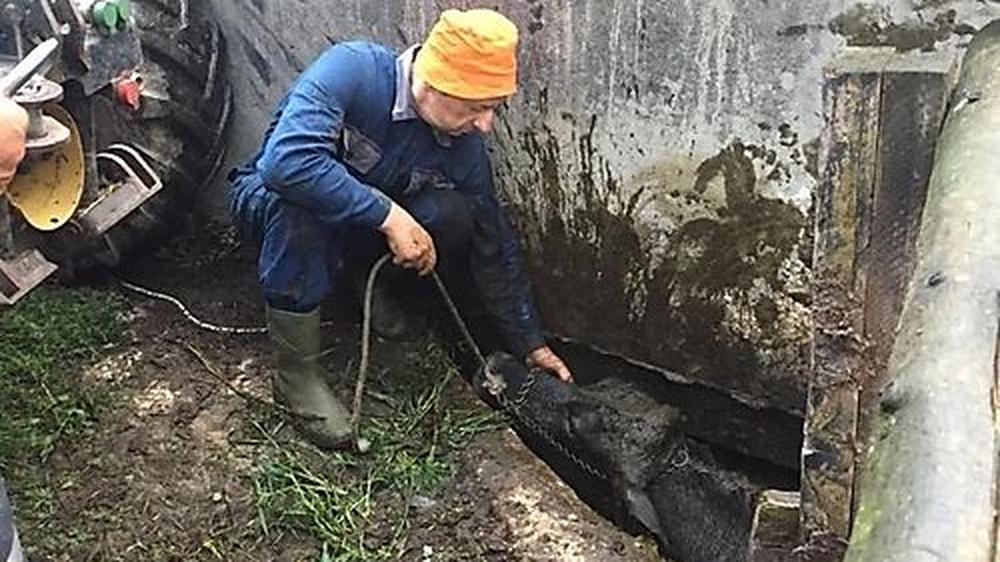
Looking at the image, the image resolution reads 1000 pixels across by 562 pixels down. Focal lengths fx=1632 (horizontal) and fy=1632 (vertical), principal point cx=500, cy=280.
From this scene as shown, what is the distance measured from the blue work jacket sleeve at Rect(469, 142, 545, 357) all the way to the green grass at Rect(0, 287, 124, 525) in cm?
103

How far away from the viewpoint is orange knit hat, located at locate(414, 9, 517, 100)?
3775 millimetres

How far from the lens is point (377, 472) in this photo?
3.96 m

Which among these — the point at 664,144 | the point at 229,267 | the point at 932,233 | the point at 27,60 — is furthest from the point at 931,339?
the point at 229,267

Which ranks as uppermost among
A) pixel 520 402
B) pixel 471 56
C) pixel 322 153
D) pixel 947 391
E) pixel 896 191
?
pixel 947 391

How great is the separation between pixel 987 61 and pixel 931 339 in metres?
0.71

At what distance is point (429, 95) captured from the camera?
392cm

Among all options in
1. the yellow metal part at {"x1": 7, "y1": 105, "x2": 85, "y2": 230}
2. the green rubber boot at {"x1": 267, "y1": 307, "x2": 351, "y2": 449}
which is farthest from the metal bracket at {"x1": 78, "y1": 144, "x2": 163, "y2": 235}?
the green rubber boot at {"x1": 267, "y1": 307, "x2": 351, "y2": 449}

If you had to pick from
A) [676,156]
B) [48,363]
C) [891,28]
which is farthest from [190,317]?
[891,28]

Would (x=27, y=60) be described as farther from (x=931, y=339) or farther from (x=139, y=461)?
(x=931, y=339)

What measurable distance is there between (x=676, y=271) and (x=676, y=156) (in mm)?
324

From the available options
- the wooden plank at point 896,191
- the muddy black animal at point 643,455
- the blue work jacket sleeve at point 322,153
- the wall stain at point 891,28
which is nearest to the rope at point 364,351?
the blue work jacket sleeve at point 322,153

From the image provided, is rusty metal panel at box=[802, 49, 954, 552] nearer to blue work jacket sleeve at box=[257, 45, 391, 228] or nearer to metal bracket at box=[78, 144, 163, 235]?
blue work jacket sleeve at box=[257, 45, 391, 228]

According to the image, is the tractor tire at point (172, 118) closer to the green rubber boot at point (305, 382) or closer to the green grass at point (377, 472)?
the green rubber boot at point (305, 382)

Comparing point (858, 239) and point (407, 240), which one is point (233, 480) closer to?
point (407, 240)
